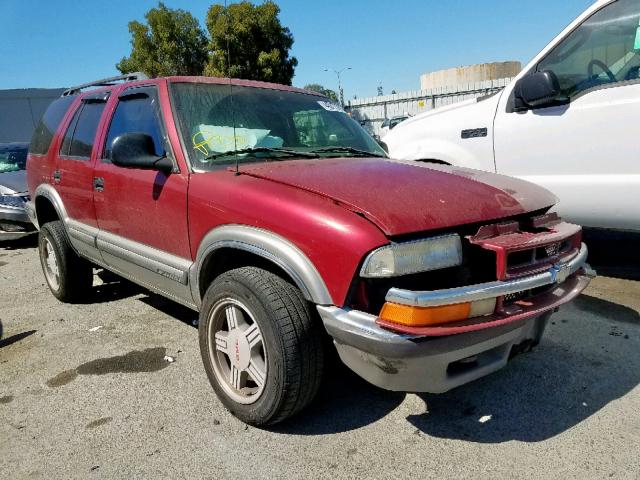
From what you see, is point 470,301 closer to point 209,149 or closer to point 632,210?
point 209,149

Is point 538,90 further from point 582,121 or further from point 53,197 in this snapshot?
point 53,197

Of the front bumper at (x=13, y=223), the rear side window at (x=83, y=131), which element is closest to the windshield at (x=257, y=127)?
the rear side window at (x=83, y=131)

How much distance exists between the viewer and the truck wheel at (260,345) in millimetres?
2148

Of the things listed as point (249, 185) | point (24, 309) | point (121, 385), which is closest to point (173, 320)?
point (121, 385)

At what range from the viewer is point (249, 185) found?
7.96ft

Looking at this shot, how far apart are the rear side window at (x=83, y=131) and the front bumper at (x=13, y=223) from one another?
137 inches

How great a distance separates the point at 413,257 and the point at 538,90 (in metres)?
2.61

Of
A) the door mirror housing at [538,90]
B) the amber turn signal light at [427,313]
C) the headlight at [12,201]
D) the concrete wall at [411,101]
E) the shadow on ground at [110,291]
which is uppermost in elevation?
the concrete wall at [411,101]

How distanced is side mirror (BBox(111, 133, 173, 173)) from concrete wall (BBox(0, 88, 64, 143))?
84.9ft

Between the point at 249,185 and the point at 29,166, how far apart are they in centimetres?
331

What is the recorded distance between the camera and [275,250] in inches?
86.1

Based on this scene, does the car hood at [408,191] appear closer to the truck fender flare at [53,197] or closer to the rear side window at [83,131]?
the rear side window at [83,131]

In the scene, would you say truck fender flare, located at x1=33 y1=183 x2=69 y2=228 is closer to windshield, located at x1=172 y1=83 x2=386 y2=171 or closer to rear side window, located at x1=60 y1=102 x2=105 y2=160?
rear side window, located at x1=60 y1=102 x2=105 y2=160

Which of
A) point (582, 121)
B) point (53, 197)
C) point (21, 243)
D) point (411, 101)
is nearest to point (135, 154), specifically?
point (53, 197)
